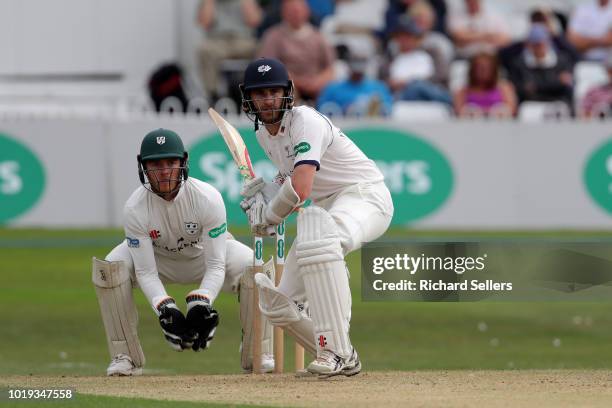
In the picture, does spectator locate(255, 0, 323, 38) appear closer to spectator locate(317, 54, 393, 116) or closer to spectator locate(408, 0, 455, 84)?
spectator locate(408, 0, 455, 84)

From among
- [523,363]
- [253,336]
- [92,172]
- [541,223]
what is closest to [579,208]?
[541,223]

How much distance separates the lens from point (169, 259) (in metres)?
8.72

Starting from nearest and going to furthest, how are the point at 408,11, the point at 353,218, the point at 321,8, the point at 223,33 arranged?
1. the point at 353,218
2. the point at 408,11
3. the point at 223,33
4. the point at 321,8

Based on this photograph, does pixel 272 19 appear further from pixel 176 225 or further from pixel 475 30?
pixel 176 225

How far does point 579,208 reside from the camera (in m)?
17.2

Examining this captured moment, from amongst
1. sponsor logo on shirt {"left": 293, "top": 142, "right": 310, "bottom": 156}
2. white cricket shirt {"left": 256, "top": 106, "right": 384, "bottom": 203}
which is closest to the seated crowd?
white cricket shirt {"left": 256, "top": 106, "right": 384, "bottom": 203}

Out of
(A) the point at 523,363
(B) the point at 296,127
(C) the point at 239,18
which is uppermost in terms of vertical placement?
(C) the point at 239,18

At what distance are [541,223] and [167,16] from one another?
7.32 m

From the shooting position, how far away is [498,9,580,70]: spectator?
19.0 m

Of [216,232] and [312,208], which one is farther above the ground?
[312,208]

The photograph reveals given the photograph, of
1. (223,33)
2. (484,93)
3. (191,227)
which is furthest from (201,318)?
(223,33)

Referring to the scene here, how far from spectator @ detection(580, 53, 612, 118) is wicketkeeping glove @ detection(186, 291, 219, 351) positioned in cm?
1026

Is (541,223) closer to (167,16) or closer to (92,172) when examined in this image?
(92,172)

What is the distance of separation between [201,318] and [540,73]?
1123 centimetres
